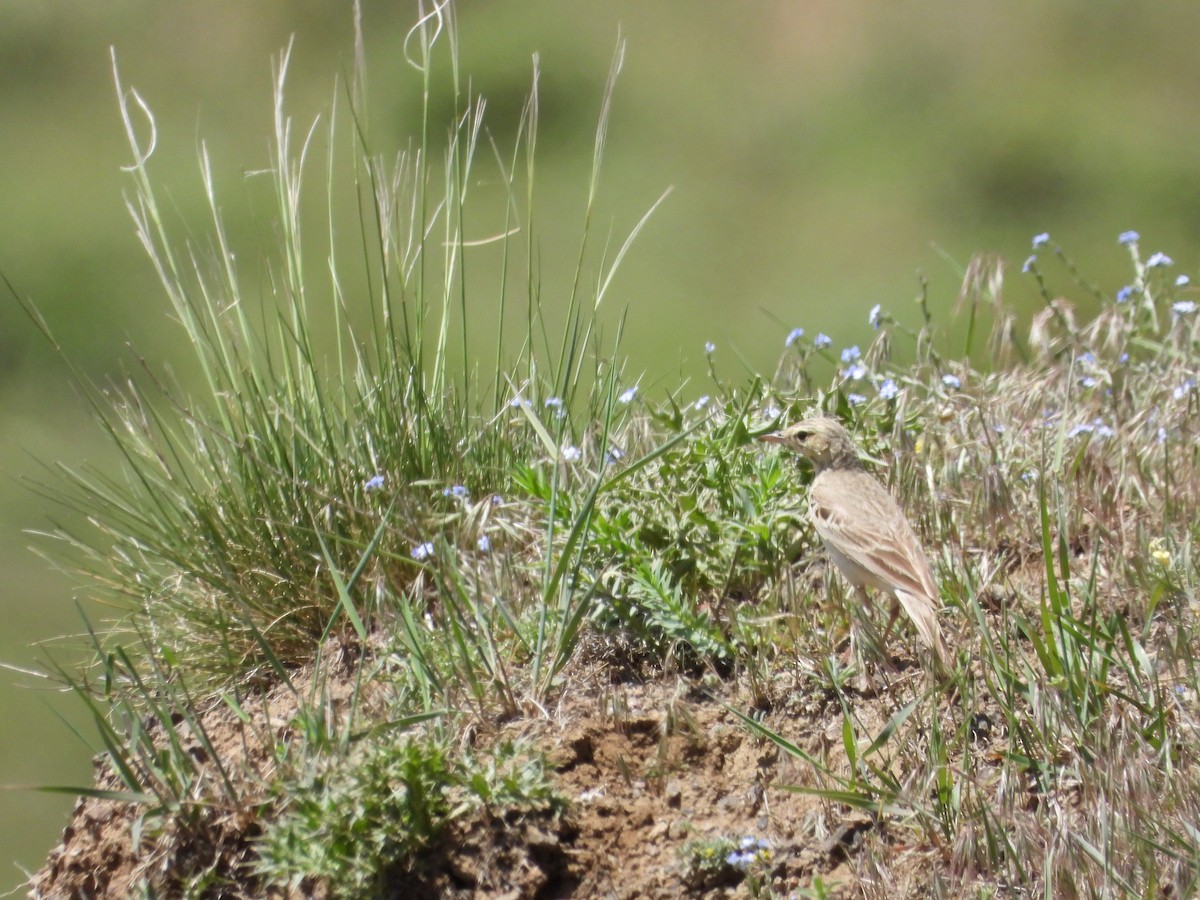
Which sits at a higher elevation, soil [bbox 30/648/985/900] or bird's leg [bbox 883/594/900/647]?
bird's leg [bbox 883/594/900/647]

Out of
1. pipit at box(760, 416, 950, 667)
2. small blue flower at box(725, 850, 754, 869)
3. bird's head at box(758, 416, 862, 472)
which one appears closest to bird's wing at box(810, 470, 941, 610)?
A: pipit at box(760, 416, 950, 667)

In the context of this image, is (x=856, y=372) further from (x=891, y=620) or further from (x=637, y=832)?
(x=637, y=832)

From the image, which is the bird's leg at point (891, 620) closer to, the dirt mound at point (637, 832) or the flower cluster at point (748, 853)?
the dirt mound at point (637, 832)

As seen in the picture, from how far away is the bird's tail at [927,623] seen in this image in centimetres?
230

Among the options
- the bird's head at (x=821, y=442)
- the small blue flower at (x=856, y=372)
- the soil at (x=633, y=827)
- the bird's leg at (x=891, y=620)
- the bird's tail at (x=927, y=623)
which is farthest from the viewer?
the small blue flower at (x=856, y=372)

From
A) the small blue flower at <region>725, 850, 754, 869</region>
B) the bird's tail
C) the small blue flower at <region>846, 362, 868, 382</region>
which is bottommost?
the small blue flower at <region>725, 850, 754, 869</region>

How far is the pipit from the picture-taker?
2.39m

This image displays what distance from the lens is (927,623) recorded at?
233 centimetres

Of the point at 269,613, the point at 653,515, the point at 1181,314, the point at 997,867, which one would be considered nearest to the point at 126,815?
the point at 269,613

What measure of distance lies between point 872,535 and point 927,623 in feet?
0.62

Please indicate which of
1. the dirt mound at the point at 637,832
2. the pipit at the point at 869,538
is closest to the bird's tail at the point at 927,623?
the pipit at the point at 869,538

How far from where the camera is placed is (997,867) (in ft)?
6.35

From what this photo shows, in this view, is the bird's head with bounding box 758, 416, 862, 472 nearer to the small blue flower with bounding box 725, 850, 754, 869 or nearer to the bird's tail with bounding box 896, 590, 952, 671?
the bird's tail with bounding box 896, 590, 952, 671

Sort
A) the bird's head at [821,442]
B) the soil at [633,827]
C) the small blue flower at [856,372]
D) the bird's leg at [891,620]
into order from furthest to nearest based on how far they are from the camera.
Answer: the small blue flower at [856,372] → the bird's head at [821,442] → the bird's leg at [891,620] → the soil at [633,827]
